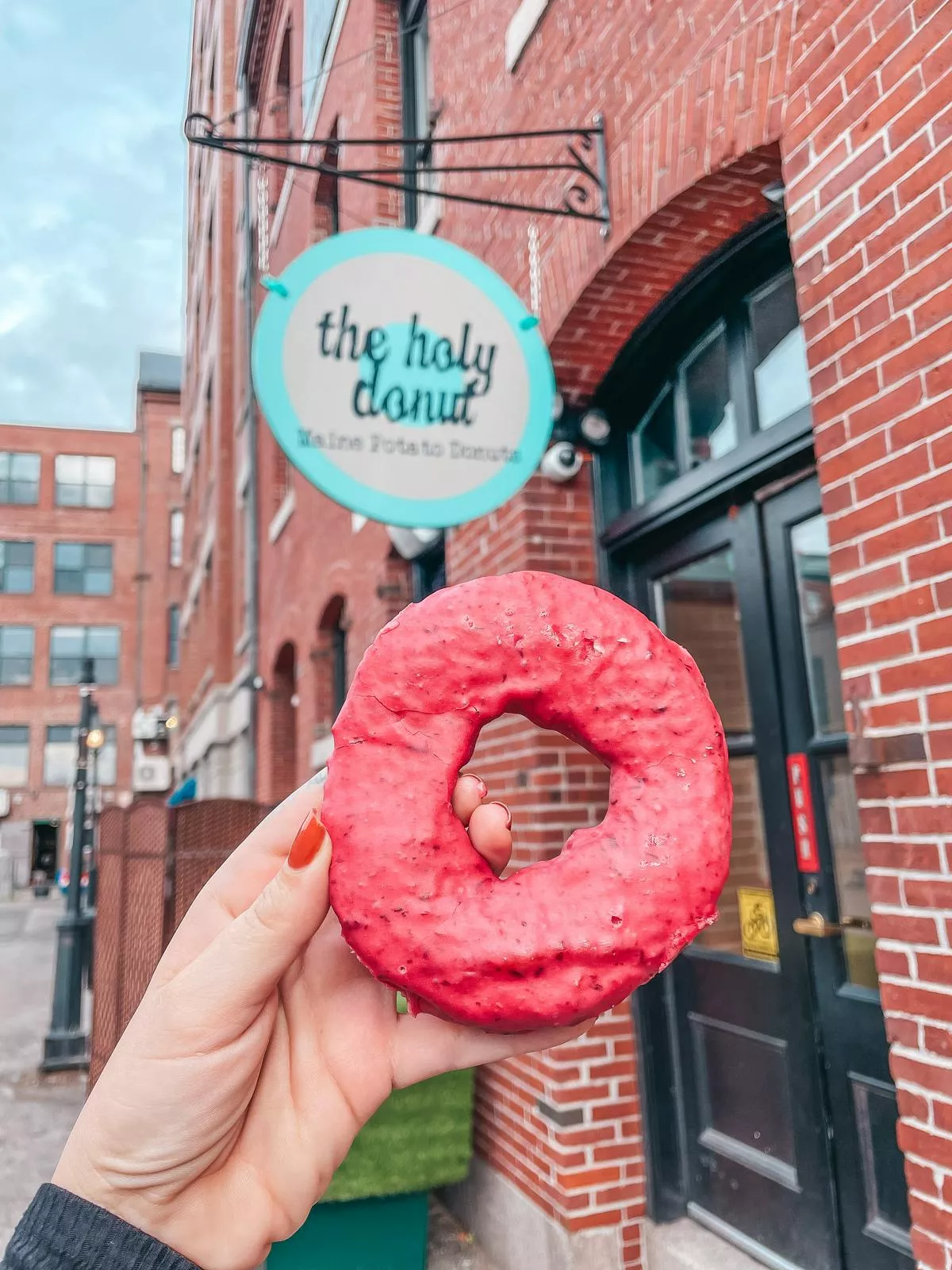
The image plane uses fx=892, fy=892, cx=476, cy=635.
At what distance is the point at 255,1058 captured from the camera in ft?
4.47

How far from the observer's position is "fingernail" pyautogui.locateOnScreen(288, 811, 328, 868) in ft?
4.03

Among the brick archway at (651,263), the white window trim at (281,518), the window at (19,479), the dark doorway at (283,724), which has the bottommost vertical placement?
the dark doorway at (283,724)

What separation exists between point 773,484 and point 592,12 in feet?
7.33

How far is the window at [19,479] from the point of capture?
37.2 m

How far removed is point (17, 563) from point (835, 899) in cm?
3987

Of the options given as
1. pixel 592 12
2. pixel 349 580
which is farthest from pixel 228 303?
pixel 592 12

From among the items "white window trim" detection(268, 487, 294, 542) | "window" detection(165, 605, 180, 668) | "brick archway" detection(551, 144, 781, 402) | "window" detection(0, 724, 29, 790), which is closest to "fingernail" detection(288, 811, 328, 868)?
"brick archway" detection(551, 144, 781, 402)

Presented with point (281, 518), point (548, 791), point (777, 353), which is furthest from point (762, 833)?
point (281, 518)

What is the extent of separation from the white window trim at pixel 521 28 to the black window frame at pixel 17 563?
123 ft

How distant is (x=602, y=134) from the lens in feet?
12.1

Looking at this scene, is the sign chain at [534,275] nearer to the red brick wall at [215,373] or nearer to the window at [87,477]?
the red brick wall at [215,373]

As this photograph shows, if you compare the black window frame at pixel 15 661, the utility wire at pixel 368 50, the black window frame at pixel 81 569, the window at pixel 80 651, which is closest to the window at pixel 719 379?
the utility wire at pixel 368 50

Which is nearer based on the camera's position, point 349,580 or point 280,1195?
point 280,1195

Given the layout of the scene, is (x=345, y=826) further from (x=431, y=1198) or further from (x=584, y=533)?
(x=431, y=1198)
